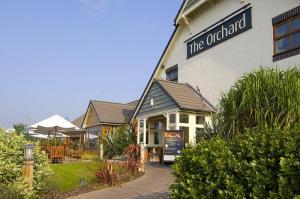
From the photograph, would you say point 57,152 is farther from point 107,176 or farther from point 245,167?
point 245,167

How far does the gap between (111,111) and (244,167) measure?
27.8m

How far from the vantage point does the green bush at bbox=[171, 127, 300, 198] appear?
4.76m

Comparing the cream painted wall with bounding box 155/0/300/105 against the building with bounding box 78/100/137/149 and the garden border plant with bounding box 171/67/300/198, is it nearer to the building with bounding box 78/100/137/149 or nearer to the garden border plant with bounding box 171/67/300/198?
the garden border plant with bounding box 171/67/300/198

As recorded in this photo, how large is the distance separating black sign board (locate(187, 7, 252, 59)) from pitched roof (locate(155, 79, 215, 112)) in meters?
2.26

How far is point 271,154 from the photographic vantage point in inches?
201

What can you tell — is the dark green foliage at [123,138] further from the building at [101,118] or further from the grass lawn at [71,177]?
the building at [101,118]

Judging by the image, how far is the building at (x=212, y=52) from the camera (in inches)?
580

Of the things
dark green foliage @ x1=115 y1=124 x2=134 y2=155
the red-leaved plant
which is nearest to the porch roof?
dark green foliage @ x1=115 y1=124 x2=134 y2=155

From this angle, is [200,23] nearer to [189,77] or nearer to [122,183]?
[189,77]

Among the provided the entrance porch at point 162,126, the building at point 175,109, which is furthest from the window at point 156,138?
the building at point 175,109

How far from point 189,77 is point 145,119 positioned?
136 inches

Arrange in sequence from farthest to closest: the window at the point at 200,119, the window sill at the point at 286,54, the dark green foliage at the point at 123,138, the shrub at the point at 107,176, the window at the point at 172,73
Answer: the window at the point at 172,73 < the dark green foliage at the point at 123,138 < the window at the point at 200,119 < the window sill at the point at 286,54 < the shrub at the point at 107,176

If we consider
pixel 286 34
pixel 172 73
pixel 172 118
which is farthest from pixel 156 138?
pixel 286 34

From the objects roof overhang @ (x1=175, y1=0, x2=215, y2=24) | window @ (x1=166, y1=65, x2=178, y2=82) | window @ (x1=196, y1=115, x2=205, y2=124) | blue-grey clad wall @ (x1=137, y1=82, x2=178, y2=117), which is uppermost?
roof overhang @ (x1=175, y1=0, x2=215, y2=24)
